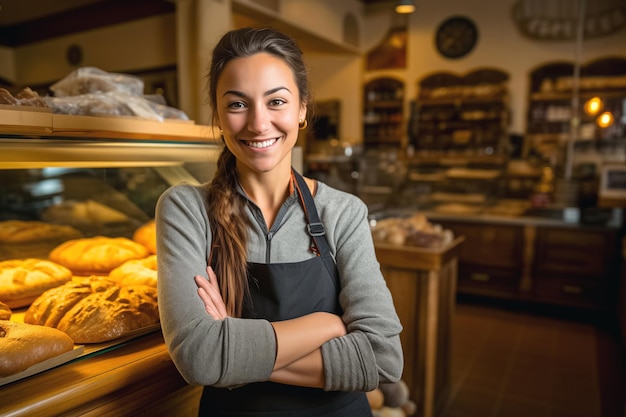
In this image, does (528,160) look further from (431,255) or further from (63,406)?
(63,406)

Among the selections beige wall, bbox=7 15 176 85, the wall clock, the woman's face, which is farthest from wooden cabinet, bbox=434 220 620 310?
the woman's face

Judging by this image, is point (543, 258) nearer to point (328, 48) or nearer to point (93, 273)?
point (328, 48)

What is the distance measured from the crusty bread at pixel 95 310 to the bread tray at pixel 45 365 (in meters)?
0.06

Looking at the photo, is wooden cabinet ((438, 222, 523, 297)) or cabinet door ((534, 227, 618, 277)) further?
wooden cabinet ((438, 222, 523, 297))

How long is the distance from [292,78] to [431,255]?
67.3 inches

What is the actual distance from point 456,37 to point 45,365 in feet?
21.5

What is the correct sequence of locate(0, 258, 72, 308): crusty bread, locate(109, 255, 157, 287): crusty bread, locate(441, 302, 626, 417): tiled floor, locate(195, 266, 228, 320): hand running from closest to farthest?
locate(195, 266, 228, 320): hand, locate(0, 258, 72, 308): crusty bread, locate(109, 255, 157, 287): crusty bread, locate(441, 302, 626, 417): tiled floor

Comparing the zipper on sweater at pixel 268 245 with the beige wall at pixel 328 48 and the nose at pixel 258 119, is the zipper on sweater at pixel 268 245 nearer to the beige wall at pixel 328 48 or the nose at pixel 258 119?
the nose at pixel 258 119

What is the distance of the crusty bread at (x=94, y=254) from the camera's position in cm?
157

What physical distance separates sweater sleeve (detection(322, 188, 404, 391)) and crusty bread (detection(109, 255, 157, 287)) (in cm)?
64

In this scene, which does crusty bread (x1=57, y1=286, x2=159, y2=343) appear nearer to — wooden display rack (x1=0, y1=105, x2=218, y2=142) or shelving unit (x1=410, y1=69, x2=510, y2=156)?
wooden display rack (x1=0, y1=105, x2=218, y2=142)

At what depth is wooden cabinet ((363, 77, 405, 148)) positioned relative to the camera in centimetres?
689

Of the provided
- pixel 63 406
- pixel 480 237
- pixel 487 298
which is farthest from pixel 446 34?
pixel 63 406

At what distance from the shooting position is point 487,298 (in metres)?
5.39
